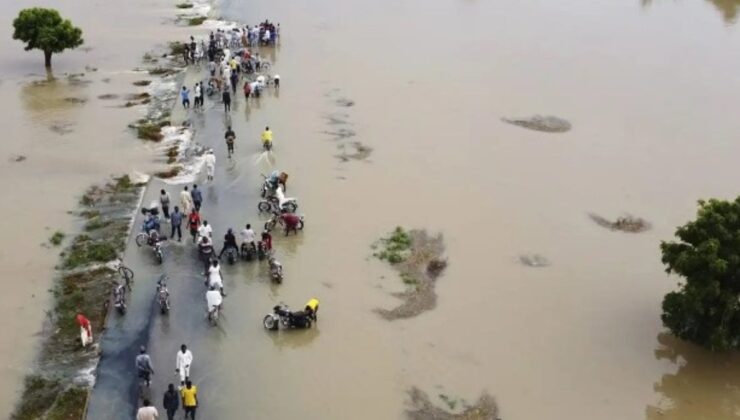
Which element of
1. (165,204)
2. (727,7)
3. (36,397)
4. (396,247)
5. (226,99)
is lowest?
(36,397)

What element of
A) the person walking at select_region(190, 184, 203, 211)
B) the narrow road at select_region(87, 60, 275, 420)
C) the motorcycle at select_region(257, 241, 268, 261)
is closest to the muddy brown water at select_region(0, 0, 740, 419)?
the narrow road at select_region(87, 60, 275, 420)

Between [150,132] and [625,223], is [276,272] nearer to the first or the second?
[625,223]

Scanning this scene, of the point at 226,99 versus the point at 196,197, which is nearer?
the point at 196,197

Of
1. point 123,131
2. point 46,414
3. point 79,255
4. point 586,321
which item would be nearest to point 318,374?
point 46,414

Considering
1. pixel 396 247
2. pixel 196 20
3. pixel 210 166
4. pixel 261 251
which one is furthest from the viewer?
pixel 196 20

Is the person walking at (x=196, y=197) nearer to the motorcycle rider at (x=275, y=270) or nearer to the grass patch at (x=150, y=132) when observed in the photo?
the motorcycle rider at (x=275, y=270)

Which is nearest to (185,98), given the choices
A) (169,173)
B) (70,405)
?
(169,173)

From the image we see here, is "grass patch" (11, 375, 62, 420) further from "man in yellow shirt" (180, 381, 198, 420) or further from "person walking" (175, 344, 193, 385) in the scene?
"man in yellow shirt" (180, 381, 198, 420)
